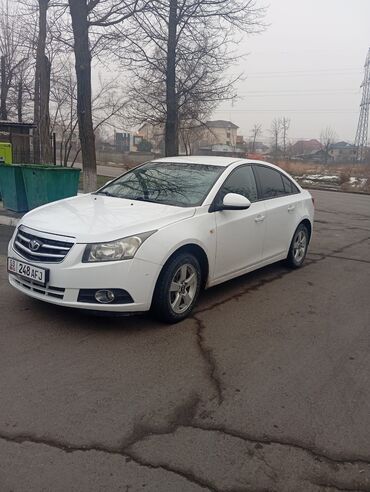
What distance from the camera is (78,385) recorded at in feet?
10.2

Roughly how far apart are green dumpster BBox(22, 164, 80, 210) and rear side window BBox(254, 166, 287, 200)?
13.5 ft

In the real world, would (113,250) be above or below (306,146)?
below

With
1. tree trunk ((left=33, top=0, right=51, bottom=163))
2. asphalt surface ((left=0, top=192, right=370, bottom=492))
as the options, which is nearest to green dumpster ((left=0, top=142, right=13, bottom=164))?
tree trunk ((left=33, top=0, right=51, bottom=163))

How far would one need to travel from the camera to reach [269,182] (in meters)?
5.92

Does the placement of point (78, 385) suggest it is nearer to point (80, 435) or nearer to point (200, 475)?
point (80, 435)

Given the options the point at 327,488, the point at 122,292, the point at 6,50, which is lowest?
the point at 327,488

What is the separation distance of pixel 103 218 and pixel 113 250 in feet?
1.65

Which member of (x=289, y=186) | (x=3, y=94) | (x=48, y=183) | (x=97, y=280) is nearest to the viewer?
(x=97, y=280)

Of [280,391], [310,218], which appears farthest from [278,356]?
[310,218]

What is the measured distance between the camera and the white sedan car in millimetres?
3803

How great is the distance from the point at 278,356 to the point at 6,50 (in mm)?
22571

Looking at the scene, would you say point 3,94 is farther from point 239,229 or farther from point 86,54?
point 239,229

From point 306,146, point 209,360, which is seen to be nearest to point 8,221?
point 209,360

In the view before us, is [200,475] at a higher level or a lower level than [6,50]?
lower
